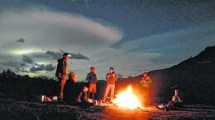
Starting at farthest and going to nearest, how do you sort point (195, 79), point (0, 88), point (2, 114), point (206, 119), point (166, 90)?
point (195, 79) < point (166, 90) < point (0, 88) < point (206, 119) < point (2, 114)

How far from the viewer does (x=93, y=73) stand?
19766mm

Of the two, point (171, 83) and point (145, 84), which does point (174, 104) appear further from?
point (171, 83)

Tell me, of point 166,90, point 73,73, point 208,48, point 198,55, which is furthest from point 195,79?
point 73,73

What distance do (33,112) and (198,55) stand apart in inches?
1553

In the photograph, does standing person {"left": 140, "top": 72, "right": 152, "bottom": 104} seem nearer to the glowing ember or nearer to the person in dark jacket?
the glowing ember

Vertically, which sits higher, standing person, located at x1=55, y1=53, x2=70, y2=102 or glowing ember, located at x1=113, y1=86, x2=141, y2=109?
standing person, located at x1=55, y1=53, x2=70, y2=102

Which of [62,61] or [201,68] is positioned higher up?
[201,68]

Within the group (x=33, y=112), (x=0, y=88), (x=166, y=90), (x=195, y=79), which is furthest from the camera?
(x=195, y=79)

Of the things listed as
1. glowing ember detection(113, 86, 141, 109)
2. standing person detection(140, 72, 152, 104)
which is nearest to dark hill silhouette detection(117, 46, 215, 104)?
standing person detection(140, 72, 152, 104)

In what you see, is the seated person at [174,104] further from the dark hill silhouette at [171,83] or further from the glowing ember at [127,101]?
the dark hill silhouette at [171,83]

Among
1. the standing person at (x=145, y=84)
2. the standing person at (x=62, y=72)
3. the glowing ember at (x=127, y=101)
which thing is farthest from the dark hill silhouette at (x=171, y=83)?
the standing person at (x=62, y=72)

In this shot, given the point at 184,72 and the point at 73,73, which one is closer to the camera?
the point at 73,73

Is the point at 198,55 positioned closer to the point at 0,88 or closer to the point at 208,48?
the point at 208,48

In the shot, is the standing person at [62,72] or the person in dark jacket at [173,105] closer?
the standing person at [62,72]
